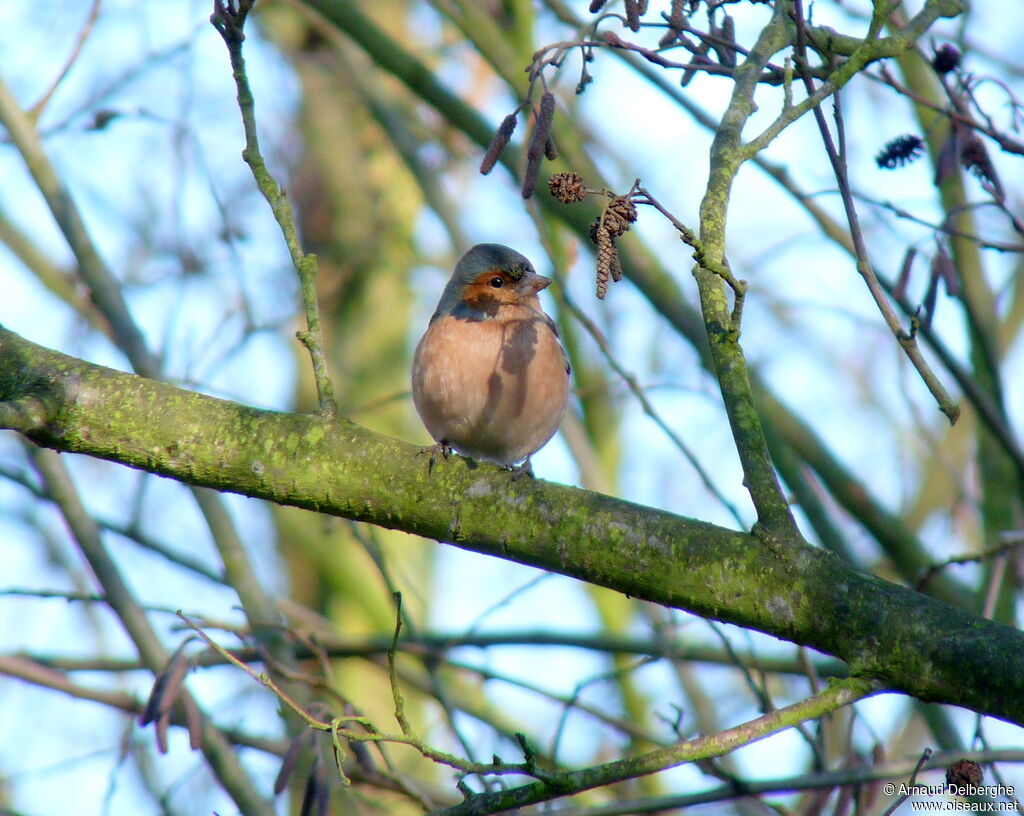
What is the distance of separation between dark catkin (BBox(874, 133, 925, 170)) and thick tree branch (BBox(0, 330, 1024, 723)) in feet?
5.19

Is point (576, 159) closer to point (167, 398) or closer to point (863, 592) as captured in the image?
point (167, 398)

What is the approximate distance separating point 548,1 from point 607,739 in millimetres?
5558

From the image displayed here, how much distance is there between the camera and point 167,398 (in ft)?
9.37

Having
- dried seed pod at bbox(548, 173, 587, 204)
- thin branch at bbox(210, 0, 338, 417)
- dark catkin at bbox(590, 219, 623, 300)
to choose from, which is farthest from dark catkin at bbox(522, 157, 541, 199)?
thin branch at bbox(210, 0, 338, 417)

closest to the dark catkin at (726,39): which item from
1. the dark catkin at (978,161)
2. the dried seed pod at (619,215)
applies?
the dark catkin at (978,161)

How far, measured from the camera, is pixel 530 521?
2.68m

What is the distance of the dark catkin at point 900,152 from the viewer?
344 centimetres

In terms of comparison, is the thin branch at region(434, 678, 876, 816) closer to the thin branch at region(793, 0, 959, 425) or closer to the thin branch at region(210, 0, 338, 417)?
the thin branch at region(793, 0, 959, 425)

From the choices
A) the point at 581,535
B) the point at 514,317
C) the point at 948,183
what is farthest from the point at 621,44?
the point at 948,183

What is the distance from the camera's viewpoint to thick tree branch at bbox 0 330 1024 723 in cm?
229

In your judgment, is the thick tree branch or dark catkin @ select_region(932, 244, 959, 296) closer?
the thick tree branch

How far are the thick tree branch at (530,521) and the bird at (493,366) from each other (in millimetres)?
1473

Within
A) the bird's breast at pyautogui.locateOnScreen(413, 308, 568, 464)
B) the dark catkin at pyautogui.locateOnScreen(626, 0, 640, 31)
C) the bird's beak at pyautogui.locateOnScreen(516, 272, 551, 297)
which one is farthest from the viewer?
the bird's beak at pyautogui.locateOnScreen(516, 272, 551, 297)

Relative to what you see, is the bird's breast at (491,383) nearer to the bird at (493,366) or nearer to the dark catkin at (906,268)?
the bird at (493,366)
